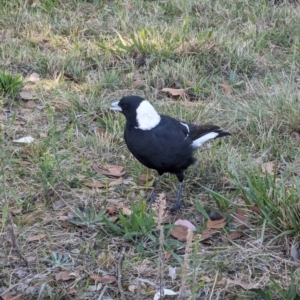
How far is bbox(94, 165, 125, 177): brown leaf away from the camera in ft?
11.9

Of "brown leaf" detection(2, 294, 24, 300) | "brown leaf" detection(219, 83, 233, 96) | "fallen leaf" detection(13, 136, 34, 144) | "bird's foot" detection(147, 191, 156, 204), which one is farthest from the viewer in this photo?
"brown leaf" detection(219, 83, 233, 96)

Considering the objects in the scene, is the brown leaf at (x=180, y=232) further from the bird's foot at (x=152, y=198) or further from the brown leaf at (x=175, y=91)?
the brown leaf at (x=175, y=91)

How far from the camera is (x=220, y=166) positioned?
359 cm

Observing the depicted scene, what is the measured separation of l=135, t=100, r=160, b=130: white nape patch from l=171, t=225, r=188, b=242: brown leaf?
2.00 feet

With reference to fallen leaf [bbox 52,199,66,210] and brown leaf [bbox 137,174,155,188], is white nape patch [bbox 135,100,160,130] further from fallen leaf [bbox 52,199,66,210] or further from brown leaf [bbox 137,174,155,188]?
fallen leaf [bbox 52,199,66,210]

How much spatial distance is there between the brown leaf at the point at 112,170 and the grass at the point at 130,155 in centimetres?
4

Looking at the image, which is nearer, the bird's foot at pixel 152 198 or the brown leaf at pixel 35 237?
the brown leaf at pixel 35 237

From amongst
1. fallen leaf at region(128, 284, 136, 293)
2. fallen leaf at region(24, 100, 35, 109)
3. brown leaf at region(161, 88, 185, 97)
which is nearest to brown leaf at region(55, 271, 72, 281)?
fallen leaf at region(128, 284, 136, 293)

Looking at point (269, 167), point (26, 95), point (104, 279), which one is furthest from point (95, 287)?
point (26, 95)

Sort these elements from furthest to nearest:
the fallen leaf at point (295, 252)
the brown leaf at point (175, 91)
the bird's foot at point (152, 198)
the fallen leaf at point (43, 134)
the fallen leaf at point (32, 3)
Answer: the fallen leaf at point (32, 3)
the brown leaf at point (175, 91)
the fallen leaf at point (43, 134)
the bird's foot at point (152, 198)
the fallen leaf at point (295, 252)

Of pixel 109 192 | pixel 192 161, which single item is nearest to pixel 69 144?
pixel 109 192

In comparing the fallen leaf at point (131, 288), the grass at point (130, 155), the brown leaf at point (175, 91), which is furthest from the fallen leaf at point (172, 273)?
the brown leaf at point (175, 91)

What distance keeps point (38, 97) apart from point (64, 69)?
518mm

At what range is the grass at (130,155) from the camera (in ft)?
9.09
